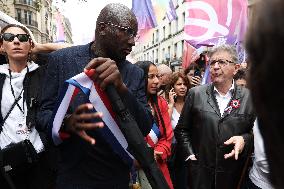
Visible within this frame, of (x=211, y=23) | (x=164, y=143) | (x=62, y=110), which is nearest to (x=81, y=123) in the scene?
(x=62, y=110)

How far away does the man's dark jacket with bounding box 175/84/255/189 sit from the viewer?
3156 millimetres

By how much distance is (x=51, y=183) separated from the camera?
9.79ft

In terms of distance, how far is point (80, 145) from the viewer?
6.30ft

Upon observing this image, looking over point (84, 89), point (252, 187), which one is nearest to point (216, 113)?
point (252, 187)

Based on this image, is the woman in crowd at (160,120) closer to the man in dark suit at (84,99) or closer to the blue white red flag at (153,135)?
the blue white red flag at (153,135)

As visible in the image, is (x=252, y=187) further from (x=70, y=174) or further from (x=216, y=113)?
(x=70, y=174)

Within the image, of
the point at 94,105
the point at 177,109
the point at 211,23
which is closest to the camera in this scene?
the point at 94,105

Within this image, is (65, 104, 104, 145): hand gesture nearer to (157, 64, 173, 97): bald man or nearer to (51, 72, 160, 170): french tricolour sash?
(51, 72, 160, 170): french tricolour sash

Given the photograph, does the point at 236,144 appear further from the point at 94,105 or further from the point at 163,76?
the point at 163,76

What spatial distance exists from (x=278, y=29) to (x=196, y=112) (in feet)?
9.63

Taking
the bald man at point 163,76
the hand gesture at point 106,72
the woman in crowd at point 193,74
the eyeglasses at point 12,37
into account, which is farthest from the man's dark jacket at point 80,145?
the woman in crowd at point 193,74

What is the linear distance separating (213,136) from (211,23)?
2.68 m

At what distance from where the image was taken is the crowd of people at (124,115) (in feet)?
→ 1.87

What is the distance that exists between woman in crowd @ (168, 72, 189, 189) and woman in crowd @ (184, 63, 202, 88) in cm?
88
